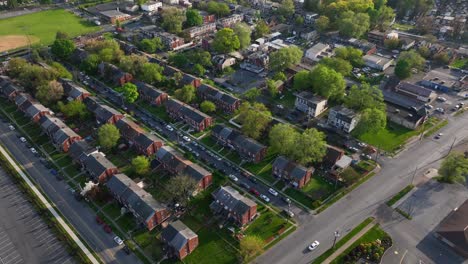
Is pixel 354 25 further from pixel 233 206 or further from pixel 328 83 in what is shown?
pixel 233 206

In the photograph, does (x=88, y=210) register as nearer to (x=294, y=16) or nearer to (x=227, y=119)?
(x=227, y=119)

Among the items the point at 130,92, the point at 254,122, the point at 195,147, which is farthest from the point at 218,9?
the point at 195,147

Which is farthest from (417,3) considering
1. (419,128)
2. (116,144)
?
(116,144)

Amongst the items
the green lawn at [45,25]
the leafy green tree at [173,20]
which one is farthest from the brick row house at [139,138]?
the green lawn at [45,25]

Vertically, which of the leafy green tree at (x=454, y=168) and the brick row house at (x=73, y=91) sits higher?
the leafy green tree at (x=454, y=168)

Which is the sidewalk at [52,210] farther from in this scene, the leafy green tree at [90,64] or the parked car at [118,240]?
the leafy green tree at [90,64]

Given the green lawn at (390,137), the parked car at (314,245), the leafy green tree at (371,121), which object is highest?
the leafy green tree at (371,121)

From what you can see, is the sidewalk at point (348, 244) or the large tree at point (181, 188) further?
the large tree at point (181, 188)

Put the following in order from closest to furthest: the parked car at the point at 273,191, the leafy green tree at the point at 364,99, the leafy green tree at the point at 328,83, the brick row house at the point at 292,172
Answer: the parked car at the point at 273,191 < the brick row house at the point at 292,172 < the leafy green tree at the point at 364,99 < the leafy green tree at the point at 328,83
